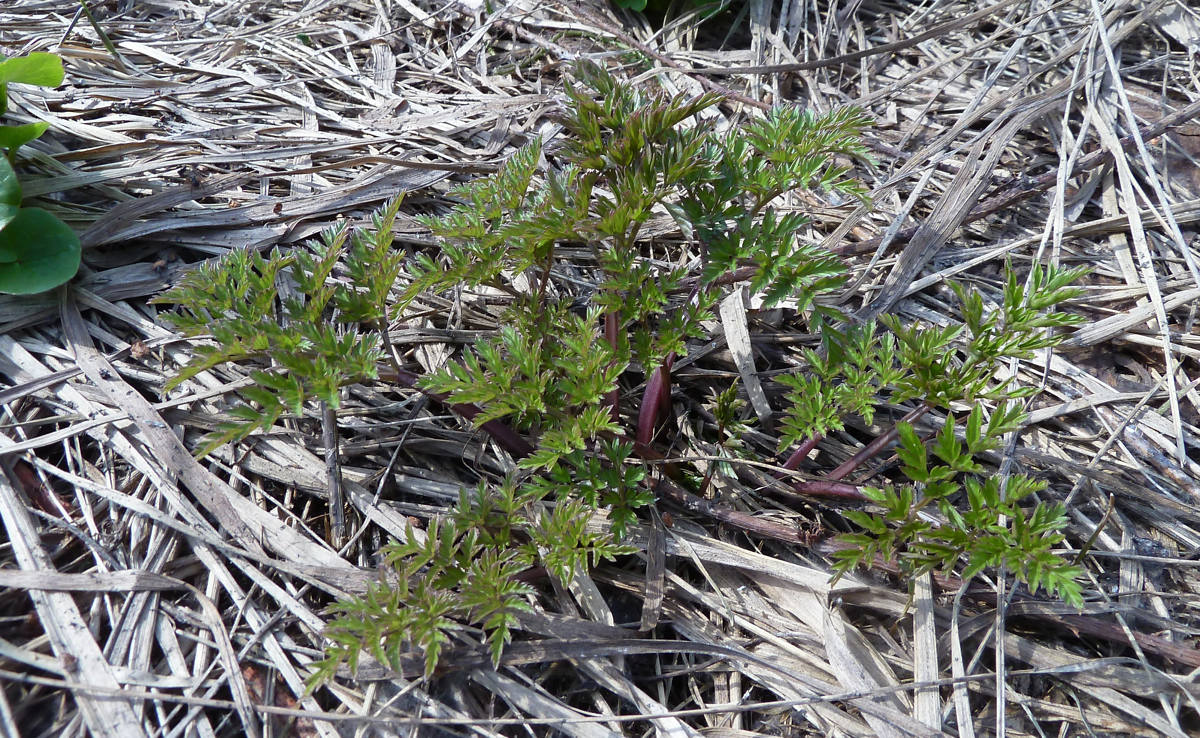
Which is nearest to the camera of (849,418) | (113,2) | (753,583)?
(753,583)

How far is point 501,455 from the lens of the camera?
2.15 meters

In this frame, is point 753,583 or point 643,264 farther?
point 753,583

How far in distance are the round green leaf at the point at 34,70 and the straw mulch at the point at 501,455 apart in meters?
0.29

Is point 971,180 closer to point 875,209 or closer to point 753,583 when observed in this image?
point 875,209

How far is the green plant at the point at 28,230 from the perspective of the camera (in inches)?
83.6

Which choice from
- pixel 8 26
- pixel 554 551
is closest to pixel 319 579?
pixel 554 551

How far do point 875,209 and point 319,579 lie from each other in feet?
7.05

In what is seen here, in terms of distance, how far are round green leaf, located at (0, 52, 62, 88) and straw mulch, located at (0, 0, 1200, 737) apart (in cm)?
29

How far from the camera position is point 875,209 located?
2.65 meters

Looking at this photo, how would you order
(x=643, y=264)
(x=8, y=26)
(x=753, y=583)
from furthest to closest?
(x=8, y=26), (x=753, y=583), (x=643, y=264)

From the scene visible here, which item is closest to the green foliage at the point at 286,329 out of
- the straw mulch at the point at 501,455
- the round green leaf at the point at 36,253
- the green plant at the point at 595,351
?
the green plant at the point at 595,351

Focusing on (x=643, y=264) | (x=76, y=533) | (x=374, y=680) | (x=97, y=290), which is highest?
(x=643, y=264)

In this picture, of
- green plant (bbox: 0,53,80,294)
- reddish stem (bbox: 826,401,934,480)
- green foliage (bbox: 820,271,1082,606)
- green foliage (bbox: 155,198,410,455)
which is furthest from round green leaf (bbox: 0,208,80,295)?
reddish stem (bbox: 826,401,934,480)

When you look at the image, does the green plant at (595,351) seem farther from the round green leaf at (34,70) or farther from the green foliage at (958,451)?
the round green leaf at (34,70)
